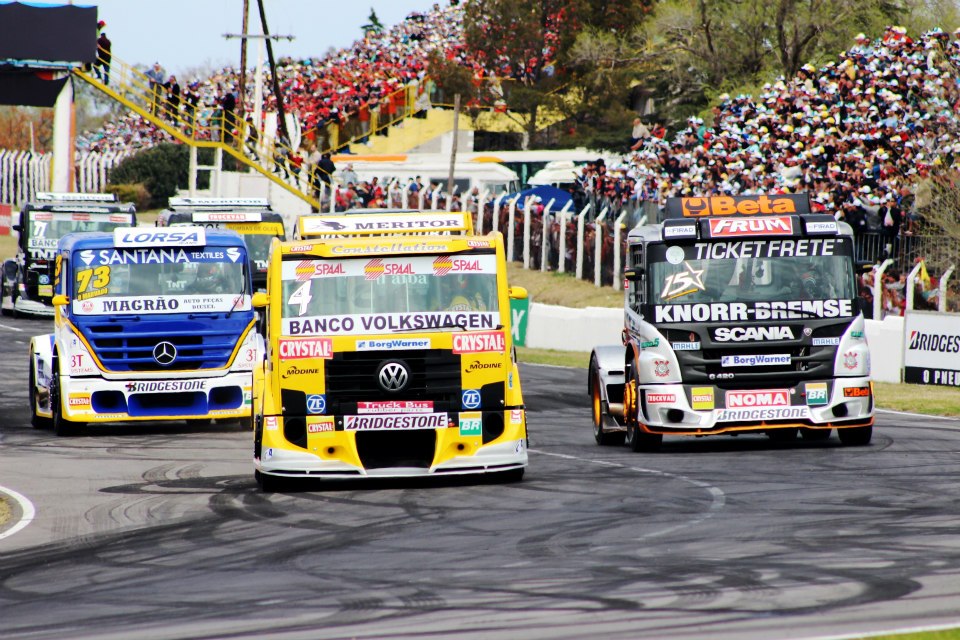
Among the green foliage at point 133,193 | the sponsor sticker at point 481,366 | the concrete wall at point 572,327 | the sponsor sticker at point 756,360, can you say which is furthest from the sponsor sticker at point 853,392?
the green foliage at point 133,193

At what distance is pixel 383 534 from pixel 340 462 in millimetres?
2275

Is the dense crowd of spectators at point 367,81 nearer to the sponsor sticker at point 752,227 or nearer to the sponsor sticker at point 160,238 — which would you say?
the sponsor sticker at point 160,238

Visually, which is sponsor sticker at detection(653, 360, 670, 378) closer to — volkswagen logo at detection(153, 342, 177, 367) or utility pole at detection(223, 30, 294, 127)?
volkswagen logo at detection(153, 342, 177, 367)

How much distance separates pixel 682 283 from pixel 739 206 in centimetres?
117

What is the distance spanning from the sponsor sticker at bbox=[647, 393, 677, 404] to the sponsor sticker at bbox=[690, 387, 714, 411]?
185 millimetres

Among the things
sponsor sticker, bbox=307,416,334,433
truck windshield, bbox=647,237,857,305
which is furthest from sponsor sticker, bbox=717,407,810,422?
sponsor sticker, bbox=307,416,334,433

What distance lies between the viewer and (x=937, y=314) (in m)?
23.6

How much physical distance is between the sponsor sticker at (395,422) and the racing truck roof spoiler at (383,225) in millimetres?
1985

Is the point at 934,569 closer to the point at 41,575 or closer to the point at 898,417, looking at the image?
the point at 41,575

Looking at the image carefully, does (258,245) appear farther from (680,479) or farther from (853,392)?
(680,479)

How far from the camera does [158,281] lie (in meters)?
18.9

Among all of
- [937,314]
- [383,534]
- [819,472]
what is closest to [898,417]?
[937,314]

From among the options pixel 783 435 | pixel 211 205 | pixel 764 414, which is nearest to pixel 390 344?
pixel 764 414

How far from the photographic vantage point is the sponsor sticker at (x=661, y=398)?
50.8 feet
